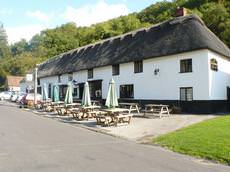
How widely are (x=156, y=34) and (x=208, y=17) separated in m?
20.4

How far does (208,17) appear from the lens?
1925 inches

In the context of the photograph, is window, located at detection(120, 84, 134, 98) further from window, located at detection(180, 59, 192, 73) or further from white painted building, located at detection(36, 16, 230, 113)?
window, located at detection(180, 59, 192, 73)

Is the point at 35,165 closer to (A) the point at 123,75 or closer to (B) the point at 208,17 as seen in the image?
(A) the point at 123,75

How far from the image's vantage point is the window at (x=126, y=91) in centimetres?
3216

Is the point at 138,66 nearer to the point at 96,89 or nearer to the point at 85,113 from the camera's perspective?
the point at 96,89

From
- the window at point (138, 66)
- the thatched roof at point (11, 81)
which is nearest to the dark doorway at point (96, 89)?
the window at point (138, 66)

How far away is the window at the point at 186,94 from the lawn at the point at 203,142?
10807 mm

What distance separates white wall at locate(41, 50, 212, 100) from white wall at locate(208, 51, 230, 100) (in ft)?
2.34

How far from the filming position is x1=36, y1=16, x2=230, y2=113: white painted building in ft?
84.3

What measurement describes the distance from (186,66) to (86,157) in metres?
18.4

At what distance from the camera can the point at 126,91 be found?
3284cm

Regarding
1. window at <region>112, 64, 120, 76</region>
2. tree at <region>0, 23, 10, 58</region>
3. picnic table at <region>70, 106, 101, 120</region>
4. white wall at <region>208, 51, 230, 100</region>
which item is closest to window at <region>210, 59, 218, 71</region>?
white wall at <region>208, 51, 230, 100</region>

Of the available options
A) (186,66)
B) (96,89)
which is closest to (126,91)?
(96,89)

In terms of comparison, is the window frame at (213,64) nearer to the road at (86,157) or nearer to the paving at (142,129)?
the paving at (142,129)
